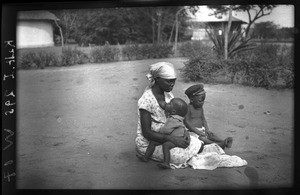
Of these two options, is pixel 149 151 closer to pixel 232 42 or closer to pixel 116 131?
pixel 116 131

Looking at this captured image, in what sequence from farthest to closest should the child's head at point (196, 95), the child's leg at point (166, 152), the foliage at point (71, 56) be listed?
the foliage at point (71, 56)
the child's head at point (196, 95)
the child's leg at point (166, 152)

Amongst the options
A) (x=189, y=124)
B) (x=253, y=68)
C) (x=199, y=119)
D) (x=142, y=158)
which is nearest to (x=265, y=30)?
(x=253, y=68)

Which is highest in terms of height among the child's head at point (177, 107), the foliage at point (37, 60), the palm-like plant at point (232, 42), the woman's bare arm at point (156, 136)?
the palm-like plant at point (232, 42)

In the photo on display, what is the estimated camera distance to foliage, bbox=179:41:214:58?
4121mm

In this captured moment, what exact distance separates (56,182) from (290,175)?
269 cm

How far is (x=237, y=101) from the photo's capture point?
4.04m

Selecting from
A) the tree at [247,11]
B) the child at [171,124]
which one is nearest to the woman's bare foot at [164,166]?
the child at [171,124]

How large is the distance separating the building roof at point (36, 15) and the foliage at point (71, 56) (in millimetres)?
427

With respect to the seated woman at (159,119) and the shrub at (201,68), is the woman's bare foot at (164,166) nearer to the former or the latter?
the seated woman at (159,119)

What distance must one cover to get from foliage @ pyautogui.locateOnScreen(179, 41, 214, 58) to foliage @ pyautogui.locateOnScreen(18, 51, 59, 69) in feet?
5.26

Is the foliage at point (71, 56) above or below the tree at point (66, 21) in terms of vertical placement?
below

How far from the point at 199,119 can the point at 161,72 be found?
2.25 ft

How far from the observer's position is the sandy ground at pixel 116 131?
12.6ft

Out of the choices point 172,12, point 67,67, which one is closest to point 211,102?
point 172,12
